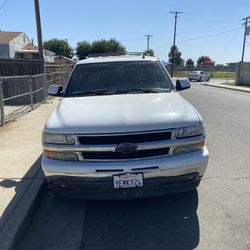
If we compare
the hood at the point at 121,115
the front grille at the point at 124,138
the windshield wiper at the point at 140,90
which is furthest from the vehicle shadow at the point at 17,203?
the windshield wiper at the point at 140,90

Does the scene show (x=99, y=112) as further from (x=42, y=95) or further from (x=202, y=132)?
(x=42, y=95)

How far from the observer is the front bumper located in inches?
142

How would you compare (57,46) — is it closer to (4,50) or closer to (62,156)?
(4,50)

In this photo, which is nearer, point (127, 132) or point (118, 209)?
point (127, 132)

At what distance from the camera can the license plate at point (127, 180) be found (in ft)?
11.8

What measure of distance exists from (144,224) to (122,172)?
2.33 ft

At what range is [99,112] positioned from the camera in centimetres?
402

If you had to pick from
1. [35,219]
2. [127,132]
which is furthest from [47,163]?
[127,132]

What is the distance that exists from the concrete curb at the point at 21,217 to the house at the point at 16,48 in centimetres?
3591

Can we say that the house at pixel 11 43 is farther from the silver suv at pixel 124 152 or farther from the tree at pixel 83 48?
the silver suv at pixel 124 152

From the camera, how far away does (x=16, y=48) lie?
4459cm

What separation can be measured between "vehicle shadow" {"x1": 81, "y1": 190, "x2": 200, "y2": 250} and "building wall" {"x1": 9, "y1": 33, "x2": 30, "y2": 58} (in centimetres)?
4121

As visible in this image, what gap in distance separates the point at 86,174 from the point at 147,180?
0.66 meters

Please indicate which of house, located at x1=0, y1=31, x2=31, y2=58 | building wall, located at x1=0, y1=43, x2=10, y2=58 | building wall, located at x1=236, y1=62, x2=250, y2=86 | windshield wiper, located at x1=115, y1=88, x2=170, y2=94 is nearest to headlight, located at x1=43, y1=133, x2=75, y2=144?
windshield wiper, located at x1=115, y1=88, x2=170, y2=94
